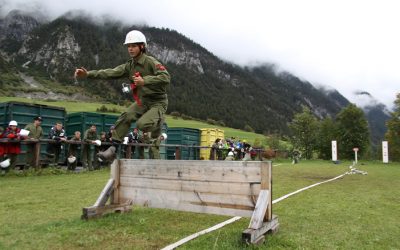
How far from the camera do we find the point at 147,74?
6898 millimetres

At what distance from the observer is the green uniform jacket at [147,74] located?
666 cm

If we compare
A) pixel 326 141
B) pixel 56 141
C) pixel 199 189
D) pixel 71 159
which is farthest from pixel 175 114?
pixel 199 189

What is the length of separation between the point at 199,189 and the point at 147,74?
2213 millimetres

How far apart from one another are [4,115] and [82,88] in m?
163

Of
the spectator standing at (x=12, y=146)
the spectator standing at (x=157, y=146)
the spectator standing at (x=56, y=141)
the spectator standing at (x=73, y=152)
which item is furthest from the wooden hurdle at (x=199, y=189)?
the spectator standing at (x=73, y=152)

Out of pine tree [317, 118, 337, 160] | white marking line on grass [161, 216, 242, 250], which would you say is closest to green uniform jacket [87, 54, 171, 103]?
white marking line on grass [161, 216, 242, 250]

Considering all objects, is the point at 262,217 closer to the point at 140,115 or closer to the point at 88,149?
the point at 140,115

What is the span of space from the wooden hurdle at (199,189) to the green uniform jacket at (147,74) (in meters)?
1.22

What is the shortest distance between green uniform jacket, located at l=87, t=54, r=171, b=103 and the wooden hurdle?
4.00 feet

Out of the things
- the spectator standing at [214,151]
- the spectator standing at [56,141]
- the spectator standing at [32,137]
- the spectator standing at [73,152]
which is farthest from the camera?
the spectator standing at [214,151]

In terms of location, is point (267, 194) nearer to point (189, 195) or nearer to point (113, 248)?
point (189, 195)

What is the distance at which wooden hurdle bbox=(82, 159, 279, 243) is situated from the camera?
5684 mm

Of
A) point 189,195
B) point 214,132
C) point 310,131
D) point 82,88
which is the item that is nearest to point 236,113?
point 82,88

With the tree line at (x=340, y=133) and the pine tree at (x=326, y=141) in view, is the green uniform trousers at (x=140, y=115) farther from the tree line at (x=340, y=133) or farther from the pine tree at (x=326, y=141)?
the pine tree at (x=326, y=141)
